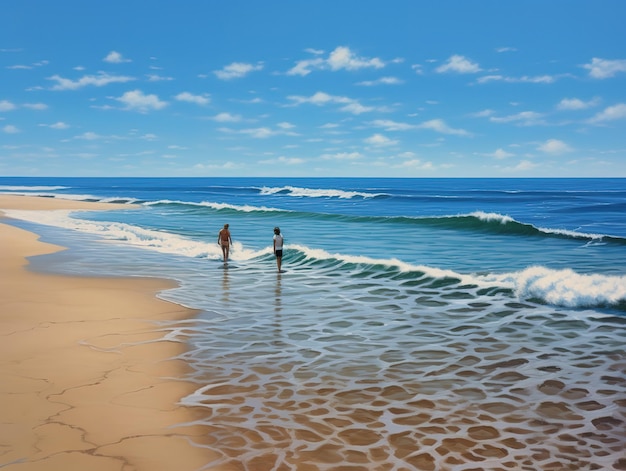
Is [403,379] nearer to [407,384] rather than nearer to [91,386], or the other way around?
[407,384]

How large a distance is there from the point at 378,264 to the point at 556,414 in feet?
40.5

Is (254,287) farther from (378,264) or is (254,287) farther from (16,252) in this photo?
(16,252)

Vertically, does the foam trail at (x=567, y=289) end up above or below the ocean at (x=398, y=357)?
above

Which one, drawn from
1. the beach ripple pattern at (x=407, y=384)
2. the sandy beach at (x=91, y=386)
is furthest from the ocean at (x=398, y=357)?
the sandy beach at (x=91, y=386)

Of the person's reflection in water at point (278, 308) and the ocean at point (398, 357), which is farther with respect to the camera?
the person's reflection in water at point (278, 308)

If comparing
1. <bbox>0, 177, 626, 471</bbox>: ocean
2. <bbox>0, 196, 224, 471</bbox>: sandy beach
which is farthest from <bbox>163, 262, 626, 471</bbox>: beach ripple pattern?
<bbox>0, 196, 224, 471</bbox>: sandy beach

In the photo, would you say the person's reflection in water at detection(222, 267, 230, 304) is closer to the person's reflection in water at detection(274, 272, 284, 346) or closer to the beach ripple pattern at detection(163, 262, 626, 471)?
Answer: the beach ripple pattern at detection(163, 262, 626, 471)

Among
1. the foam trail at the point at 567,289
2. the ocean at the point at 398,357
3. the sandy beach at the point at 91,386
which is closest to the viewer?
the sandy beach at the point at 91,386

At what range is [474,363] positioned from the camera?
945 centimetres

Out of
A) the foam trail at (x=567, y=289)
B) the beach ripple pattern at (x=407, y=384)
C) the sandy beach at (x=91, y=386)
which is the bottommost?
the beach ripple pattern at (x=407, y=384)

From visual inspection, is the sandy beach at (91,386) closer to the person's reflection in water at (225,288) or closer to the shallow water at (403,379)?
the shallow water at (403,379)

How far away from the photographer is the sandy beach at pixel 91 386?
600 centimetres

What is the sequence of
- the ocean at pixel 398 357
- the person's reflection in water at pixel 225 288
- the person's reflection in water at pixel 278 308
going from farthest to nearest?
the person's reflection in water at pixel 225 288, the person's reflection in water at pixel 278 308, the ocean at pixel 398 357

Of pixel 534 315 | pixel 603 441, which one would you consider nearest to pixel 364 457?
pixel 603 441
